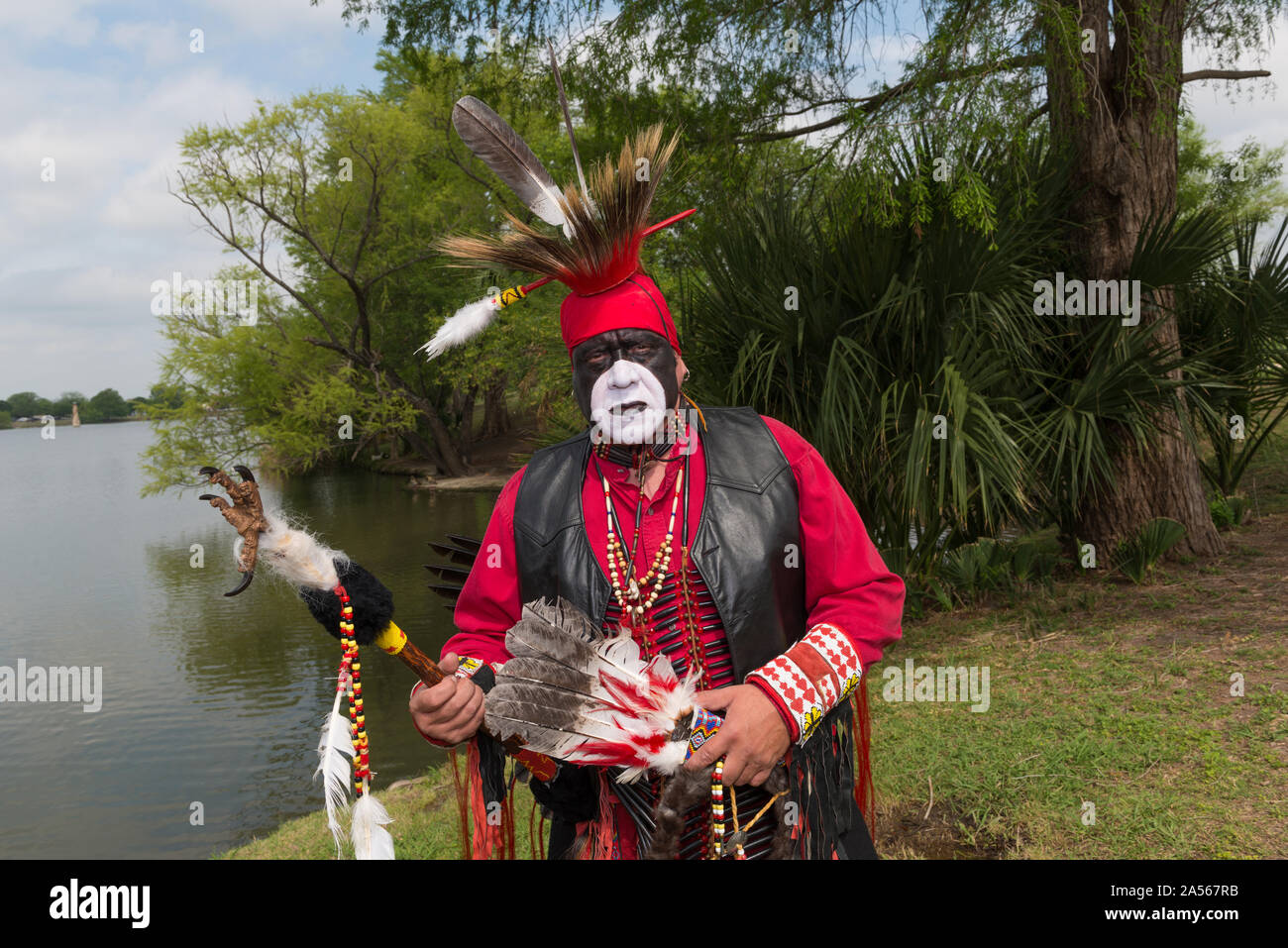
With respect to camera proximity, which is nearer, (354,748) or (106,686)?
(354,748)

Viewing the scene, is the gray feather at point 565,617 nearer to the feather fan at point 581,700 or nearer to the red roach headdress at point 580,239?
the feather fan at point 581,700

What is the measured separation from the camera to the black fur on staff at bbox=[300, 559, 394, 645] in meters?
1.36

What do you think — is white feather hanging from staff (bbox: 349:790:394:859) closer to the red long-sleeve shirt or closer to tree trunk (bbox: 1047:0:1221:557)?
the red long-sleeve shirt

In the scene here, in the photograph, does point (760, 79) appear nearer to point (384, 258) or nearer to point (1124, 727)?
point (1124, 727)

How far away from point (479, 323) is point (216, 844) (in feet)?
21.5

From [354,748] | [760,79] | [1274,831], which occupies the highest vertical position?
[760,79]

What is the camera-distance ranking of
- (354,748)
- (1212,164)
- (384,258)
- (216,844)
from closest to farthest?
(354,748), (216,844), (1212,164), (384,258)

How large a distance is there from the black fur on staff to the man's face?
65 centimetres

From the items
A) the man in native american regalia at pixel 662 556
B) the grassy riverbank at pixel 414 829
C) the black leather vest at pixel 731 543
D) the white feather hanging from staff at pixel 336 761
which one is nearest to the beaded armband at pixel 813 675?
the man in native american regalia at pixel 662 556

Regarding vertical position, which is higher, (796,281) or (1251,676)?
(796,281)

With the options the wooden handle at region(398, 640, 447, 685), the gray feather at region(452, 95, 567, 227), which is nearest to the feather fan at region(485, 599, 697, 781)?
the wooden handle at region(398, 640, 447, 685)

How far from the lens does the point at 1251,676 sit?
14.3 ft

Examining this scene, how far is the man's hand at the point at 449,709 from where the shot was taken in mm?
1531
